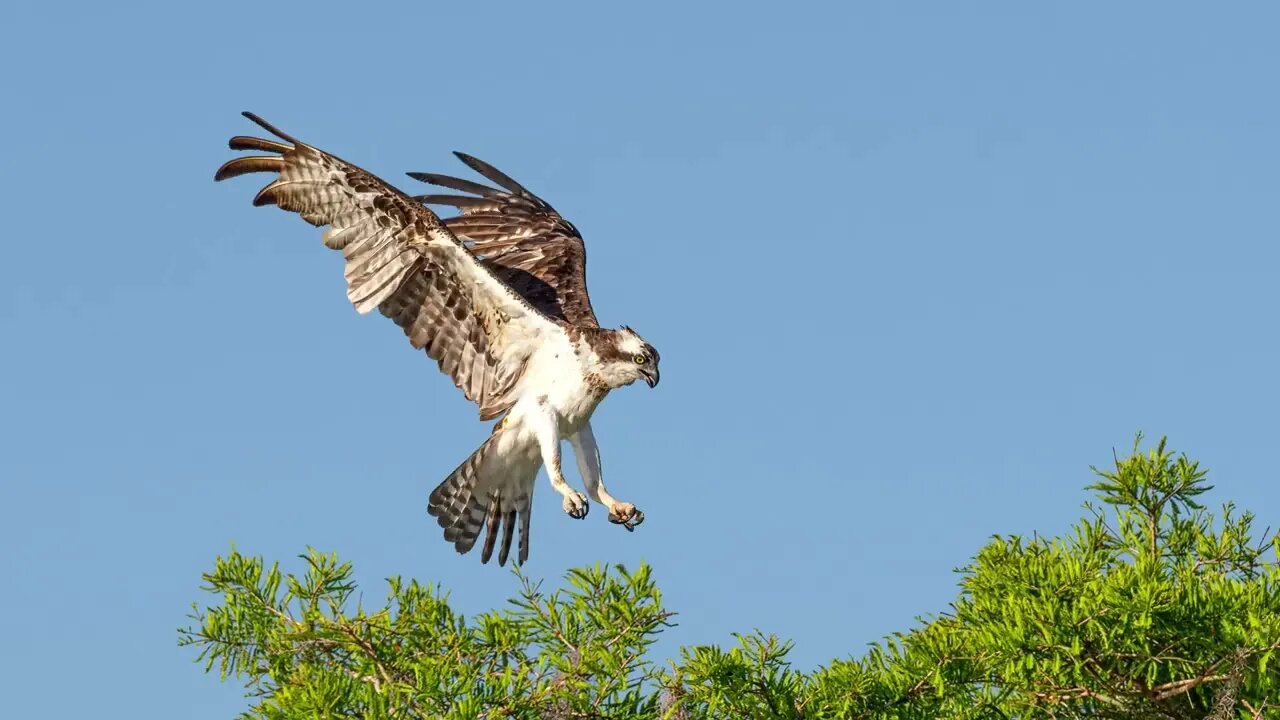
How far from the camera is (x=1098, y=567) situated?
8.26m

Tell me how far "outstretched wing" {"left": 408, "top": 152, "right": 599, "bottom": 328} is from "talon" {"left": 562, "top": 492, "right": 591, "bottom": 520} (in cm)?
190

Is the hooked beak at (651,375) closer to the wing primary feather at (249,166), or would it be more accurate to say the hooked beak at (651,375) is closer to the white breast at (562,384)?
the white breast at (562,384)

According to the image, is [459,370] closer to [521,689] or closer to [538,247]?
[538,247]

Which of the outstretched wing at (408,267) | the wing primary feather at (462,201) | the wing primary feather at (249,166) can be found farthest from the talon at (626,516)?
the wing primary feather at (462,201)

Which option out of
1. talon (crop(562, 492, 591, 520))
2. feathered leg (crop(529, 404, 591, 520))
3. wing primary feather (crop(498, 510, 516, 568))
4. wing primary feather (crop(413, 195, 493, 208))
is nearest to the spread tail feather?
wing primary feather (crop(498, 510, 516, 568))

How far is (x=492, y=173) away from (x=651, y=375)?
4.08 metres

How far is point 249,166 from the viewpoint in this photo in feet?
34.8

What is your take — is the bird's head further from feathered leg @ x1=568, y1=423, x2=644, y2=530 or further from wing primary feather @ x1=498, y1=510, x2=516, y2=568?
wing primary feather @ x1=498, y1=510, x2=516, y2=568

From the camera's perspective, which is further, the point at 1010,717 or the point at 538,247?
the point at 538,247

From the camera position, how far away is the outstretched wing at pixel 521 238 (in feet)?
39.9

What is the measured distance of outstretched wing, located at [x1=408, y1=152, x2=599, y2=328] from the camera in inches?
478

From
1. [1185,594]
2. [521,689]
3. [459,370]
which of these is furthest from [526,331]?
[1185,594]

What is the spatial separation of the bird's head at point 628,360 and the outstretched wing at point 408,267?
56cm

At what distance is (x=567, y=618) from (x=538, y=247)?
19.3 ft
